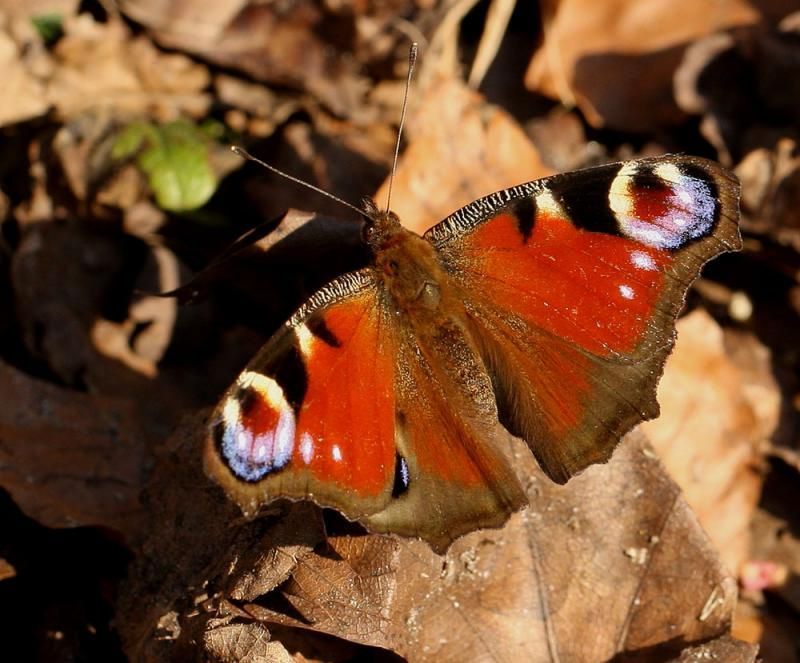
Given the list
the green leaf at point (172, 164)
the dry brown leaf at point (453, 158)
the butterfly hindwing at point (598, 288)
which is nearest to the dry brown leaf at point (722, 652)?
the butterfly hindwing at point (598, 288)

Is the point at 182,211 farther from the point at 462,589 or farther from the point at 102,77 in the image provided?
the point at 462,589

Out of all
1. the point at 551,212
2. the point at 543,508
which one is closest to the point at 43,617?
the point at 543,508

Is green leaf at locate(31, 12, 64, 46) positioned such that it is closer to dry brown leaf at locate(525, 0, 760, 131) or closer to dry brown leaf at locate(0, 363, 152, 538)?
dry brown leaf at locate(0, 363, 152, 538)

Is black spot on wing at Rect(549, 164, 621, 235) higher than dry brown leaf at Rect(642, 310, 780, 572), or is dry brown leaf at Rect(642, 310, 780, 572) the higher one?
black spot on wing at Rect(549, 164, 621, 235)

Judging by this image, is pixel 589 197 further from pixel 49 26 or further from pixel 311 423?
pixel 49 26

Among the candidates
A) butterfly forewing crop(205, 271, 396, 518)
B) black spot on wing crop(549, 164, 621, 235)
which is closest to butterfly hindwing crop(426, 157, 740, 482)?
black spot on wing crop(549, 164, 621, 235)

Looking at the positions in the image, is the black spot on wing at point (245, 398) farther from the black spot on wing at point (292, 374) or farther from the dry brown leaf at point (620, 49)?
the dry brown leaf at point (620, 49)

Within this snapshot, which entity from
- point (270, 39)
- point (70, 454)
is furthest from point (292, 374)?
point (270, 39)
